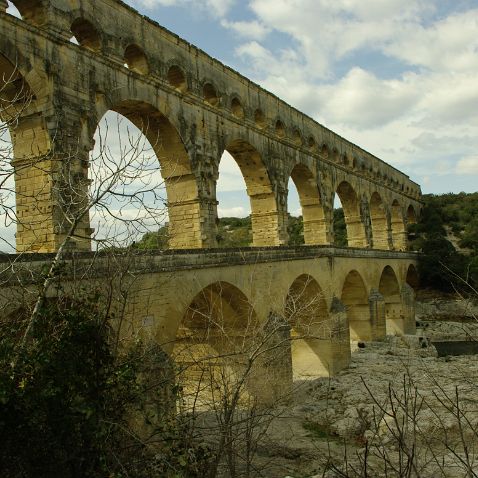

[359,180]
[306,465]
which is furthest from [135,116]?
[359,180]

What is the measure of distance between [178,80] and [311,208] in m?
9.67

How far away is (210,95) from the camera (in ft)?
53.4

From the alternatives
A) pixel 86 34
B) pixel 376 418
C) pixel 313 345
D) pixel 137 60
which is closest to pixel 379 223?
pixel 313 345

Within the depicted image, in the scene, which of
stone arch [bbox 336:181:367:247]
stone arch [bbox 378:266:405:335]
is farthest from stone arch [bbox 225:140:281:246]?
stone arch [bbox 378:266:405:335]

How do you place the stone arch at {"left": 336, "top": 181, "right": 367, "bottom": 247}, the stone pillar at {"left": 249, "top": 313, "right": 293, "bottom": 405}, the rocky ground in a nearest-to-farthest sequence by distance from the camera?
the rocky ground, the stone pillar at {"left": 249, "top": 313, "right": 293, "bottom": 405}, the stone arch at {"left": 336, "top": 181, "right": 367, "bottom": 247}

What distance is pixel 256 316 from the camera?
1290 cm

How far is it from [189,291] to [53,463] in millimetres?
5785

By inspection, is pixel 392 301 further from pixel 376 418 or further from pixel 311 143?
pixel 376 418

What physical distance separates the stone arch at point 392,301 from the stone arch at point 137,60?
58.6 ft

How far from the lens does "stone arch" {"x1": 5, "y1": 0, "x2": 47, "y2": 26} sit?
10.6 meters

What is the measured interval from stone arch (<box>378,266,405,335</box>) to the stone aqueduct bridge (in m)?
3.40

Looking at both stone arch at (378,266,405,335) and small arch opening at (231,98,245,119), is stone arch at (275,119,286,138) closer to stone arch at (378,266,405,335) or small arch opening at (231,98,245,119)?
small arch opening at (231,98,245,119)

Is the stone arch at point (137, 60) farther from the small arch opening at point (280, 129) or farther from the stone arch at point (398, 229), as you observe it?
the stone arch at point (398, 229)

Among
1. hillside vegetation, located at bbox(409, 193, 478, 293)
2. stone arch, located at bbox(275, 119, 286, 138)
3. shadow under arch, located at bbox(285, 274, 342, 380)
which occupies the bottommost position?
shadow under arch, located at bbox(285, 274, 342, 380)
